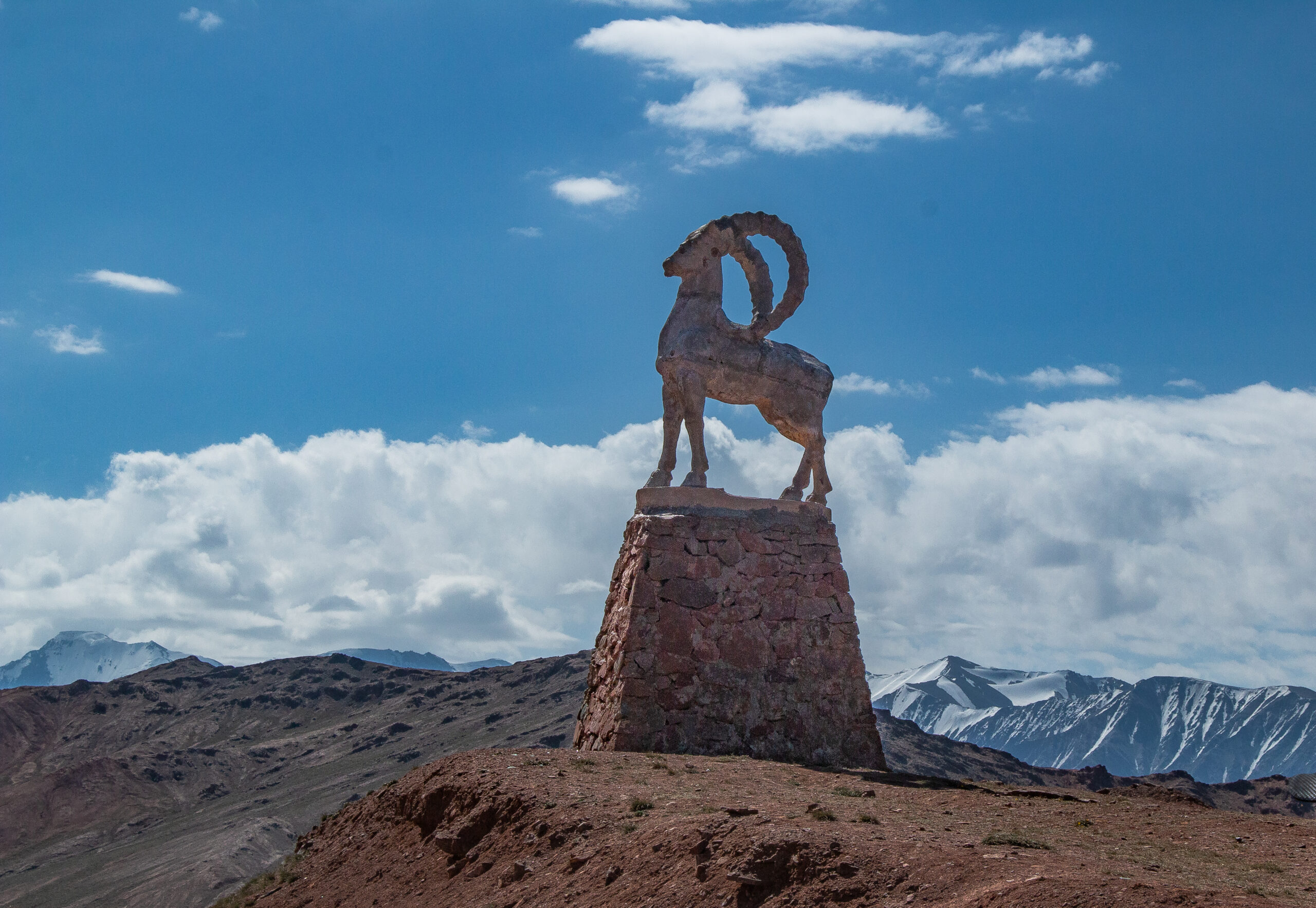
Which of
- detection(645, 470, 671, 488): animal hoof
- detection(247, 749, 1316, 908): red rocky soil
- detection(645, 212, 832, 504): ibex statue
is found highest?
detection(645, 212, 832, 504): ibex statue

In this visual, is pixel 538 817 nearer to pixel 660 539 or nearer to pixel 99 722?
pixel 660 539

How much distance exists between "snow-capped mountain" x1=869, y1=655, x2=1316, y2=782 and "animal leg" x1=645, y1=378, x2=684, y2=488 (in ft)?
113

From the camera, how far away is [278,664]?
55688 millimetres

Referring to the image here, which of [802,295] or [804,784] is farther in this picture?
[802,295]

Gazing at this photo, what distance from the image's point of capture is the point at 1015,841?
22.2 feet

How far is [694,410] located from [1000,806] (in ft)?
17.8

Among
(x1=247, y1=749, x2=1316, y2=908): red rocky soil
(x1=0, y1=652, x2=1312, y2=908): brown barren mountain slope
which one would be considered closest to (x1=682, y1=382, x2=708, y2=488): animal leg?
(x1=247, y1=749, x2=1316, y2=908): red rocky soil

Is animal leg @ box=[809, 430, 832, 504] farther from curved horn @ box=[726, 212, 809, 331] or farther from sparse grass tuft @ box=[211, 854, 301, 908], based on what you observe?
sparse grass tuft @ box=[211, 854, 301, 908]

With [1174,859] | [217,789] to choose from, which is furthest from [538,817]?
[217,789]

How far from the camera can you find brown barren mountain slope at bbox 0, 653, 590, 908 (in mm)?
34812

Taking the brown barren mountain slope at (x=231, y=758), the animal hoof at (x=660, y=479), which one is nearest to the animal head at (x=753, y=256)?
the animal hoof at (x=660, y=479)

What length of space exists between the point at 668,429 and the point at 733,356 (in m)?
1.05

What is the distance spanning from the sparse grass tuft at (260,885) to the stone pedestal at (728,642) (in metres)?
2.92

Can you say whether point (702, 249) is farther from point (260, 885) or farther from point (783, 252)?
point (260, 885)
